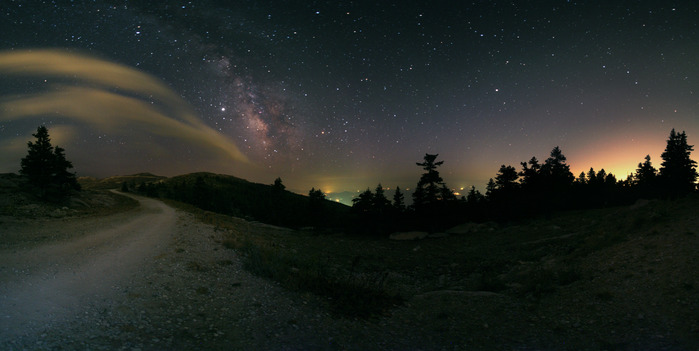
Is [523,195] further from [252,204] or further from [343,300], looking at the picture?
[252,204]

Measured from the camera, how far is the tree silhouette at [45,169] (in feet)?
103

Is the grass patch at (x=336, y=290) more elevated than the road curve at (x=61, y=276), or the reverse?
the road curve at (x=61, y=276)

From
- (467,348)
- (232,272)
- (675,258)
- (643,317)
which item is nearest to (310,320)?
(467,348)

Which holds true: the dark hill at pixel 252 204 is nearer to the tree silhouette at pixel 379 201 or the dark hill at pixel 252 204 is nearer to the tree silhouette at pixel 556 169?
the tree silhouette at pixel 379 201

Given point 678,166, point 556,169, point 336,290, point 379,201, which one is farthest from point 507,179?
point 336,290

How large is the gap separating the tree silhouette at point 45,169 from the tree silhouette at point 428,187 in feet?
145

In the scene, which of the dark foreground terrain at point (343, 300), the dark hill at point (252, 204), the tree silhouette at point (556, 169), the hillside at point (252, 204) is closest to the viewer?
the dark foreground terrain at point (343, 300)

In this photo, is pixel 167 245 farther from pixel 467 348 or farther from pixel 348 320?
pixel 467 348

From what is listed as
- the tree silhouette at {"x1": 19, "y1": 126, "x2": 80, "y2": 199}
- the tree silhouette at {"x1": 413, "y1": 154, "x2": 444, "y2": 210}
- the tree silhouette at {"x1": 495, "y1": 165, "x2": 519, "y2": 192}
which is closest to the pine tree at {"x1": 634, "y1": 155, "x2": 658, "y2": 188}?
the tree silhouette at {"x1": 495, "y1": 165, "x2": 519, "y2": 192}

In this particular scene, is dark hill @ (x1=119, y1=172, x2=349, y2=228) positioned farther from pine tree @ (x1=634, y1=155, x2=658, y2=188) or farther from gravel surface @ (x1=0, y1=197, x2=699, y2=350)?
pine tree @ (x1=634, y1=155, x2=658, y2=188)

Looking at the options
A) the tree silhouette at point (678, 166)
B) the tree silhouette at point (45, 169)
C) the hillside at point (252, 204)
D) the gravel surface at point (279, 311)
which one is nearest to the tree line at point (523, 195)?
the tree silhouette at point (678, 166)

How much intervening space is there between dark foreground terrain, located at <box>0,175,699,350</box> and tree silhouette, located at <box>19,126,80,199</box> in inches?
785

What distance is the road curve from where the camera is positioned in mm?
6719

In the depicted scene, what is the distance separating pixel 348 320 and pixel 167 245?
12583 millimetres
